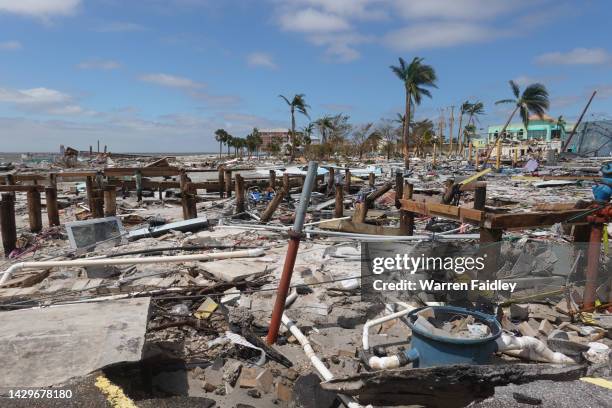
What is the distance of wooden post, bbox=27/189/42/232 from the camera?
1181cm

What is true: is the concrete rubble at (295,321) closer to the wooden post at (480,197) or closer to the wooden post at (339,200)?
the wooden post at (480,197)

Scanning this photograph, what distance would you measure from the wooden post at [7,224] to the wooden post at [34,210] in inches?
76.3

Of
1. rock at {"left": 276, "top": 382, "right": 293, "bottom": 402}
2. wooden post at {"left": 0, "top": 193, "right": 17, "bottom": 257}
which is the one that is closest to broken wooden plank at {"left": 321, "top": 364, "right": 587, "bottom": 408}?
rock at {"left": 276, "top": 382, "right": 293, "bottom": 402}

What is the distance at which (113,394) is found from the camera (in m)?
3.08

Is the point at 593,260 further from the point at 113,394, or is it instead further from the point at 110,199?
the point at 110,199

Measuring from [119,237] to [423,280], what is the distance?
7.18 metres

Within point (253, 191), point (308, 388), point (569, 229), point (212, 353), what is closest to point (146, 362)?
point (212, 353)

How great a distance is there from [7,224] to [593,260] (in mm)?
11137

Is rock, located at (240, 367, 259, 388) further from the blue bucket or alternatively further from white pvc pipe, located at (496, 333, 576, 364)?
white pvc pipe, located at (496, 333, 576, 364)

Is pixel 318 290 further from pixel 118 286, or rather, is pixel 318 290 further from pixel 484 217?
pixel 118 286

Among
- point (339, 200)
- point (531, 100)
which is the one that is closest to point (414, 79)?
point (531, 100)

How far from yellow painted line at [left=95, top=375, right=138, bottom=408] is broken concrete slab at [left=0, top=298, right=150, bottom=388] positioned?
0.42 ft

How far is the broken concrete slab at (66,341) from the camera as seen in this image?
3182 mm

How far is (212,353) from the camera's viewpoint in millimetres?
4504
